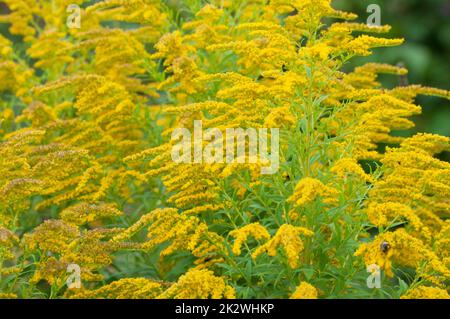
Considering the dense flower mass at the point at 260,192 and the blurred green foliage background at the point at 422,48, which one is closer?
the dense flower mass at the point at 260,192

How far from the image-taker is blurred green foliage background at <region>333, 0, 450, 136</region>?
7488 mm

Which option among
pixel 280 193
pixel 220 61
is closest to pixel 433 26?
pixel 220 61

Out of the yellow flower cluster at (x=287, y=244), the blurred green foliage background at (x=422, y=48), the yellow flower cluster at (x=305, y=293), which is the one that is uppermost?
the blurred green foliage background at (x=422, y=48)

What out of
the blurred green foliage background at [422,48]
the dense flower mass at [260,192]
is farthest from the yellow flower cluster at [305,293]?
the blurred green foliage background at [422,48]

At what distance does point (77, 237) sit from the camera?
353cm

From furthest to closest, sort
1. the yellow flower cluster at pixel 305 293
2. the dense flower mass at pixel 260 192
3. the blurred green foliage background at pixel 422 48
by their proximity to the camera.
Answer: the blurred green foliage background at pixel 422 48 → the dense flower mass at pixel 260 192 → the yellow flower cluster at pixel 305 293

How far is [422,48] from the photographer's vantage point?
25.3ft

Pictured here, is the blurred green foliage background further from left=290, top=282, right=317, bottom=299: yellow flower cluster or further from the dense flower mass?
left=290, top=282, right=317, bottom=299: yellow flower cluster

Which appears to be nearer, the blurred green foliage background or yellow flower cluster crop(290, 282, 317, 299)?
yellow flower cluster crop(290, 282, 317, 299)

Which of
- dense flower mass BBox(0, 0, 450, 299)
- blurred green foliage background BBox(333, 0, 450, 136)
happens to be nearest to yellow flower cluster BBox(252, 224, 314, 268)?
dense flower mass BBox(0, 0, 450, 299)

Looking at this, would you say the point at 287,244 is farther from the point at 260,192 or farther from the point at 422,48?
the point at 422,48

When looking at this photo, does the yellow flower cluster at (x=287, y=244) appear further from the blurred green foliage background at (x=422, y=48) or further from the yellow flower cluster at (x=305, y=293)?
the blurred green foliage background at (x=422, y=48)

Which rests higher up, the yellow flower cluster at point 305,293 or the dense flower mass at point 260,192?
the dense flower mass at point 260,192

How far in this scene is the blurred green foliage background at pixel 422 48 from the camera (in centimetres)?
749
